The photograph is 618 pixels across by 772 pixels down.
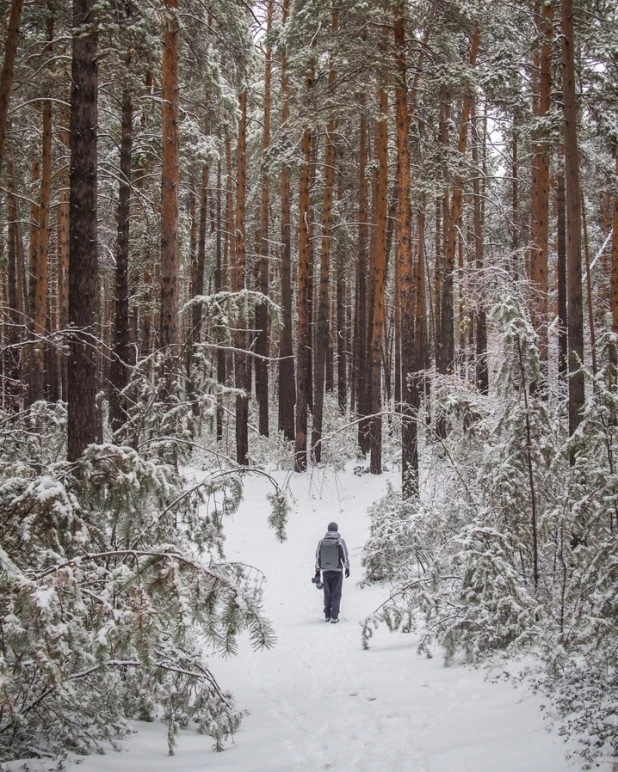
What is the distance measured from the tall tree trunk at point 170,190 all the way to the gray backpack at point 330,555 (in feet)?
13.9

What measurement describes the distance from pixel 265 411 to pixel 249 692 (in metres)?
15.6

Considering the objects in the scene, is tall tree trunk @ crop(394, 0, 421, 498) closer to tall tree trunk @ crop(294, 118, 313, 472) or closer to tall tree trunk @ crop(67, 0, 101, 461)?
tall tree trunk @ crop(294, 118, 313, 472)

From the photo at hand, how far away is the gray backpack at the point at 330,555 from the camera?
967 cm

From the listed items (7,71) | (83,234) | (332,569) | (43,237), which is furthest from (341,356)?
(7,71)

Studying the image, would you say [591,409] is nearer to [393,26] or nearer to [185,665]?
[185,665]

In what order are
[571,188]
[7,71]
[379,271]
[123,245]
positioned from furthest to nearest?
1. [379,271]
2. [123,245]
3. [571,188]
4. [7,71]

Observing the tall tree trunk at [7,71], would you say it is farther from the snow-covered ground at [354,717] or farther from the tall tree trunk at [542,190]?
the tall tree trunk at [542,190]

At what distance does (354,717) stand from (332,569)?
3.63 m

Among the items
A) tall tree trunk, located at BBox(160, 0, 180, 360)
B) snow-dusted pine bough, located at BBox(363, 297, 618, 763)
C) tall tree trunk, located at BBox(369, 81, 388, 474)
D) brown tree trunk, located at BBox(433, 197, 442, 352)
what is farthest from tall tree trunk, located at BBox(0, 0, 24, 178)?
brown tree trunk, located at BBox(433, 197, 442, 352)

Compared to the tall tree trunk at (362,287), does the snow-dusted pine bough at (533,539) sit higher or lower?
lower

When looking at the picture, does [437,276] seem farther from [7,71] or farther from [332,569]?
[7,71]

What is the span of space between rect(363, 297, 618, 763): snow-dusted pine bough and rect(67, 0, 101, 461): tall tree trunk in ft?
13.6

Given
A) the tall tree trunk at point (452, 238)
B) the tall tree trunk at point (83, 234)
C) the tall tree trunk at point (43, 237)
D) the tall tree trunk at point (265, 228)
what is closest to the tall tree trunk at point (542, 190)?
the tall tree trunk at point (452, 238)

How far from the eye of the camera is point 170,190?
10633mm
